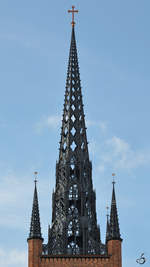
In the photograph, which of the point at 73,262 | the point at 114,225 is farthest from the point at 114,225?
the point at 73,262

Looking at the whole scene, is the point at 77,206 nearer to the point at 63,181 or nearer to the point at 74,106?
the point at 63,181

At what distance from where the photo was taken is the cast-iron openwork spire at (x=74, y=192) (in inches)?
3674

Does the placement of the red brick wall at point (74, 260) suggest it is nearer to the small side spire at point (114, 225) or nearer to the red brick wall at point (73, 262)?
the red brick wall at point (73, 262)

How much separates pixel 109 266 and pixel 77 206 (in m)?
5.79

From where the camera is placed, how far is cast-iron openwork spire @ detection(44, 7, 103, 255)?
9331 cm

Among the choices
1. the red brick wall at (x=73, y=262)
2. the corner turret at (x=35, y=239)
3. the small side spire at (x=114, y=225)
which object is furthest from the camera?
the small side spire at (x=114, y=225)

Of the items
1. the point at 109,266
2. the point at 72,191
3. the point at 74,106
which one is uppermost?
the point at 74,106

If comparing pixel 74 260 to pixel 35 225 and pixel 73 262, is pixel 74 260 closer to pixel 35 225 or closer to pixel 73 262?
pixel 73 262

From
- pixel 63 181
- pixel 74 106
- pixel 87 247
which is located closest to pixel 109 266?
pixel 87 247

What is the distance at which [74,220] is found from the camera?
309 ft

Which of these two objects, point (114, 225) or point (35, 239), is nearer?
point (35, 239)

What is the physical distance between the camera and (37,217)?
309 ft

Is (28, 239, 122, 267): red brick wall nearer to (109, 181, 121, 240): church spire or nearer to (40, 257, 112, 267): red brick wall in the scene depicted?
(40, 257, 112, 267): red brick wall

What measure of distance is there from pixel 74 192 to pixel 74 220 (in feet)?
8.99
